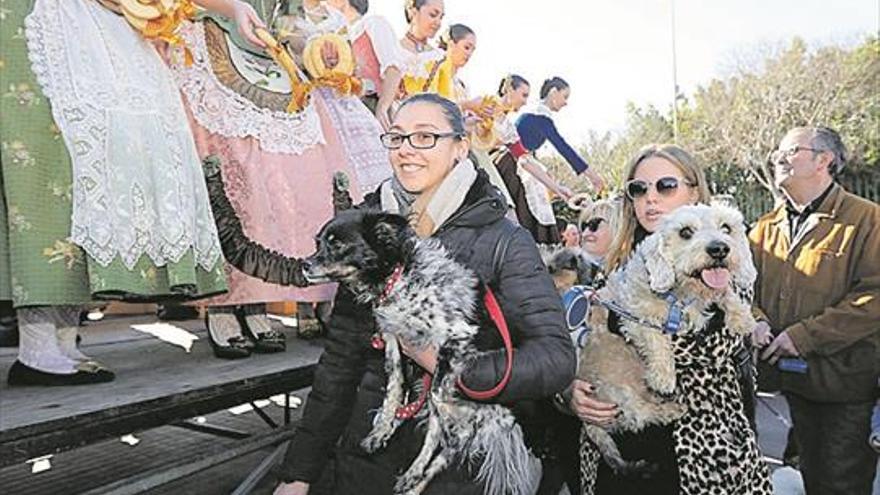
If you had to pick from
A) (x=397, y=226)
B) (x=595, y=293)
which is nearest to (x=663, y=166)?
(x=595, y=293)

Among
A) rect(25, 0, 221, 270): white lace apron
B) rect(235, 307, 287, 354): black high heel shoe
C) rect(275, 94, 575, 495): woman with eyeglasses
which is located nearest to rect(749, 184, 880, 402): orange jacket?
rect(275, 94, 575, 495): woman with eyeglasses

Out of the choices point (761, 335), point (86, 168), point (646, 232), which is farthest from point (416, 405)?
point (761, 335)

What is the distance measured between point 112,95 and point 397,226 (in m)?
1.12

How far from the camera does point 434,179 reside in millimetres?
1935

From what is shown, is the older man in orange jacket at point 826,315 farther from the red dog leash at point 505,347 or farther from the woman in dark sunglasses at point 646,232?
the red dog leash at point 505,347

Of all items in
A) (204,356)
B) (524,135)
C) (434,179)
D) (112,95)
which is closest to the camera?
(434,179)

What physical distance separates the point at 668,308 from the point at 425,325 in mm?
808

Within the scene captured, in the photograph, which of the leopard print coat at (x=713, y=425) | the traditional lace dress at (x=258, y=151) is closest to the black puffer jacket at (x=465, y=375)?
the leopard print coat at (x=713, y=425)

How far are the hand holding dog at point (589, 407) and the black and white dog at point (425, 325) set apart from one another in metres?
0.41

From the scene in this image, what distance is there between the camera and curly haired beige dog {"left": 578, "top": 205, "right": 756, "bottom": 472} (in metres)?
2.07

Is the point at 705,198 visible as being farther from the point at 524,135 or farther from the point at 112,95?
the point at 524,135

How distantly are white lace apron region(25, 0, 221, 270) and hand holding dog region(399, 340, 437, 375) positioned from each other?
3.24 ft

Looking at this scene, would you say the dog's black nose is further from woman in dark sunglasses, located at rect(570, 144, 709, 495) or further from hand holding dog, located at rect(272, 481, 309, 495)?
hand holding dog, located at rect(272, 481, 309, 495)

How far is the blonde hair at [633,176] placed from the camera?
238cm
